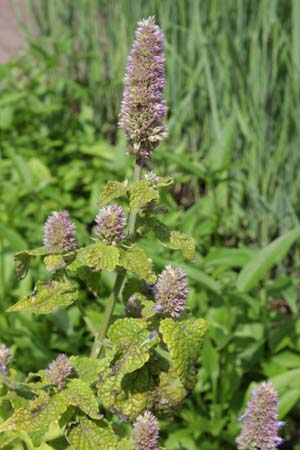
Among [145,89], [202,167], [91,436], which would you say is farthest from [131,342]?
[202,167]

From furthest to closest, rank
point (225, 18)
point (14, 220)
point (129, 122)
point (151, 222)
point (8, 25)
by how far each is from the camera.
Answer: point (8, 25) < point (225, 18) < point (14, 220) < point (151, 222) < point (129, 122)

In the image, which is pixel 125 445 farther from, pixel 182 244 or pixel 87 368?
pixel 182 244

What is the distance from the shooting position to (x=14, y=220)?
9.18ft

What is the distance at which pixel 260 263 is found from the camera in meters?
2.24

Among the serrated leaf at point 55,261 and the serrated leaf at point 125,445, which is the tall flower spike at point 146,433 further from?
the serrated leaf at point 55,261

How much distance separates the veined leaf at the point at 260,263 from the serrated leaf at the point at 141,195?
3.07 feet

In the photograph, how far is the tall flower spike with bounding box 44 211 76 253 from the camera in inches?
54.8

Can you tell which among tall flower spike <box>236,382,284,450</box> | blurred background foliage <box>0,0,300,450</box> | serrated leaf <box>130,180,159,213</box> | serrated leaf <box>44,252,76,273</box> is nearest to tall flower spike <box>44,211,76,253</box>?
serrated leaf <box>44,252,76,273</box>

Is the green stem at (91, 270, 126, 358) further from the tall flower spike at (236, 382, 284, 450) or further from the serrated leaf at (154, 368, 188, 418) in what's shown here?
the tall flower spike at (236, 382, 284, 450)

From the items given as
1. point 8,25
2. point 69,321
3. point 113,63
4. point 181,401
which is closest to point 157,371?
point 181,401

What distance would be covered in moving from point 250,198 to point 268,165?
0.21 m

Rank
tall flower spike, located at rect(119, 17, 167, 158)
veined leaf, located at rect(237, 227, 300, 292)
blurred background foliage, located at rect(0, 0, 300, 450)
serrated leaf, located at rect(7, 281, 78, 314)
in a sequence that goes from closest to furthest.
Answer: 1. tall flower spike, located at rect(119, 17, 167, 158)
2. serrated leaf, located at rect(7, 281, 78, 314)
3. veined leaf, located at rect(237, 227, 300, 292)
4. blurred background foliage, located at rect(0, 0, 300, 450)

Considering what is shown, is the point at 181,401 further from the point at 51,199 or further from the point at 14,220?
the point at 51,199

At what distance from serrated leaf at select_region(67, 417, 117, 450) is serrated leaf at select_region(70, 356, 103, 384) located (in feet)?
0.24
